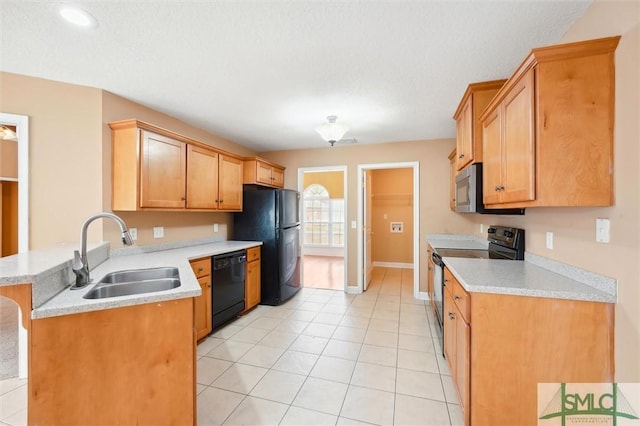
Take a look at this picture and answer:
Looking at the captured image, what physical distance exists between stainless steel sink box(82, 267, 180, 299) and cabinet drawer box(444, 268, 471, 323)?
1798 millimetres

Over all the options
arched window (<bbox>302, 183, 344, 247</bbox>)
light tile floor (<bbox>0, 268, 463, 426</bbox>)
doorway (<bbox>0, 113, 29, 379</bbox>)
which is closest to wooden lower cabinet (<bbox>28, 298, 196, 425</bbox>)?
light tile floor (<bbox>0, 268, 463, 426</bbox>)

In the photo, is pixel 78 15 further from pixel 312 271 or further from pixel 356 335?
pixel 312 271

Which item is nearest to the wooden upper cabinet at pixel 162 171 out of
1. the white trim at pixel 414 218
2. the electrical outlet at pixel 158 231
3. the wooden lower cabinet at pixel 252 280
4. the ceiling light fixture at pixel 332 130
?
the electrical outlet at pixel 158 231

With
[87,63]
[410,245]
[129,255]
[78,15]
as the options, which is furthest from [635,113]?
[410,245]

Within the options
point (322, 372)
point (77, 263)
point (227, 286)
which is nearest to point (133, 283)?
point (77, 263)

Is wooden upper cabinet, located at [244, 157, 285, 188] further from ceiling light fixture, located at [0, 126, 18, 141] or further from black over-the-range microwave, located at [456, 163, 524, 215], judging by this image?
black over-the-range microwave, located at [456, 163, 524, 215]

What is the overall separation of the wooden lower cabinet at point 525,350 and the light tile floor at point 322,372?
41 cm

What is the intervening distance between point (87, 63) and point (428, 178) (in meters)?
4.01

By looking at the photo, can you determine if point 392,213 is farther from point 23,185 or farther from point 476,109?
point 23,185

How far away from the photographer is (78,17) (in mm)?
1504

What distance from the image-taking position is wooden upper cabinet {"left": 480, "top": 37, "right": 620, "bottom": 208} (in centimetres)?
130

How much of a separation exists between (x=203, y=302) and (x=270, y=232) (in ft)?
4.31

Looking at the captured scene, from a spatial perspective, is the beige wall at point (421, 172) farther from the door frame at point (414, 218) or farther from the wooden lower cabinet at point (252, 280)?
the wooden lower cabinet at point (252, 280)

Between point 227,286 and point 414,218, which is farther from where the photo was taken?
point 414,218
